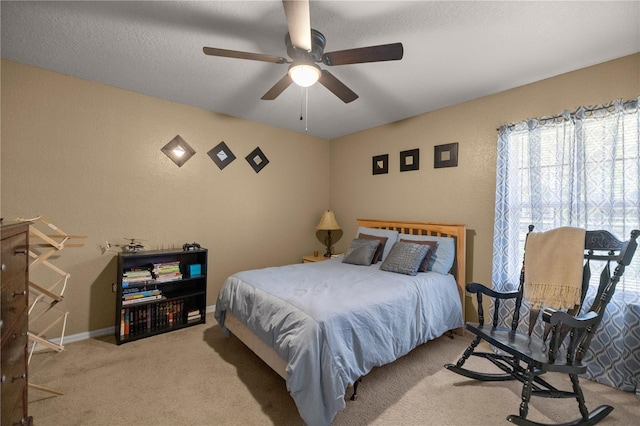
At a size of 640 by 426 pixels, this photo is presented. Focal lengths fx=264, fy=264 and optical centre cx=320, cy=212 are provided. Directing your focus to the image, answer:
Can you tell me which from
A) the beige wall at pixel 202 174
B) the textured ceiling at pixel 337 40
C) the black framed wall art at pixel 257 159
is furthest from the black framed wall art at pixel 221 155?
the textured ceiling at pixel 337 40

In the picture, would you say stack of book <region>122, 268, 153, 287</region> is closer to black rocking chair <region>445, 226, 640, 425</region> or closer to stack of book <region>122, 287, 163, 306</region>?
stack of book <region>122, 287, 163, 306</region>

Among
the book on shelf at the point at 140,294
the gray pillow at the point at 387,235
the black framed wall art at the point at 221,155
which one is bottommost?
the book on shelf at the point at 140,294

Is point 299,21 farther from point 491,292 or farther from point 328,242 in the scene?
point 328,242

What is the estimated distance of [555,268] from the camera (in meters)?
1.89

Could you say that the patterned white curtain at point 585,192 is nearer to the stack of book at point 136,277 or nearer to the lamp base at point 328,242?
the lamp base at point 328,242

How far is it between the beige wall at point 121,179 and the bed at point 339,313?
1206 millimetres

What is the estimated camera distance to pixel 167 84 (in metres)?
2.69

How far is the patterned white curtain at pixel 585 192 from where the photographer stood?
199 cm

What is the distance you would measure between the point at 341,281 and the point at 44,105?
125 inches

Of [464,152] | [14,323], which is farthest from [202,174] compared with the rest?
[464,152]

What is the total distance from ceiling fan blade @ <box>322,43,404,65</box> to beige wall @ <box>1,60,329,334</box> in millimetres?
2241

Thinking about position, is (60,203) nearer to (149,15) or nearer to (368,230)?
(149,15)

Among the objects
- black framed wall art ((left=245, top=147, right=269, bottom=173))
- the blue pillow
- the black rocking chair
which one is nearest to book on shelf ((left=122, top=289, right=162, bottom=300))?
black framed wall art ((left=245, top=147, right=269, bottom=173))

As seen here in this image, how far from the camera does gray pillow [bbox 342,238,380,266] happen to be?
3096mm
